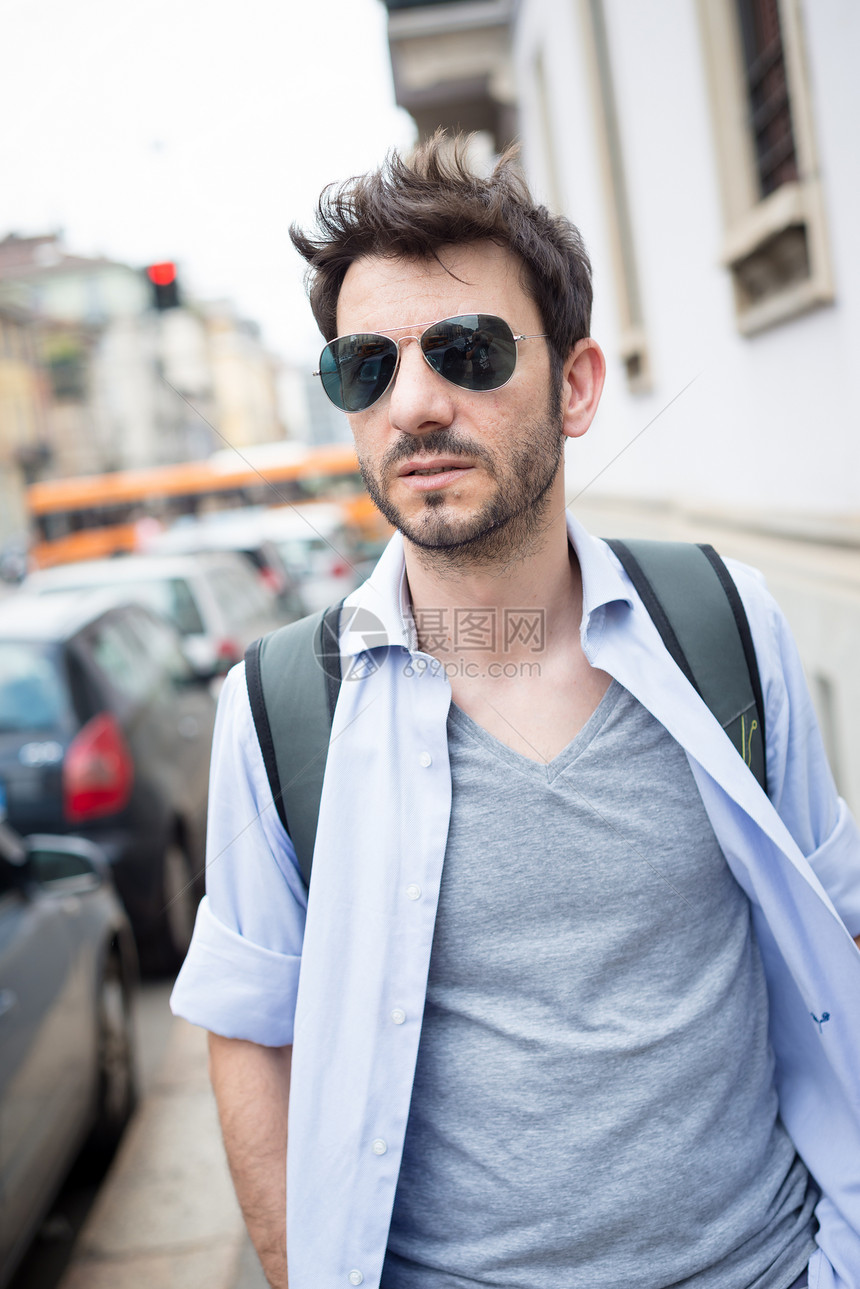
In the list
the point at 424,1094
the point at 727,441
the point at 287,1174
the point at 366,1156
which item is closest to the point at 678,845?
the point at 424,1094

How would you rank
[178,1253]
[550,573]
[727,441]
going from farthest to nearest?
1. [727,441]
2. [178,1253]
3. [550,573]

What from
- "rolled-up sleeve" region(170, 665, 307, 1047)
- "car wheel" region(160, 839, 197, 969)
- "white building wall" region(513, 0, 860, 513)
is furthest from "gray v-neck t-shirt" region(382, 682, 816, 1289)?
"car wheel" region(160, 839, 197, 969)

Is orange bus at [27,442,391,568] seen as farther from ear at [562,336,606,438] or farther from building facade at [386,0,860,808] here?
ear at [562,336,606,438]

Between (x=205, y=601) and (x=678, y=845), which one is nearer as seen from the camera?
(x=678, y=845)

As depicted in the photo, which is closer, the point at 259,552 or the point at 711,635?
the point at 711,635

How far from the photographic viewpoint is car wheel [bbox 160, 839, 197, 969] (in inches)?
201

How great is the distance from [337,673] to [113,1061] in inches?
114

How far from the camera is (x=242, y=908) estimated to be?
158 cm

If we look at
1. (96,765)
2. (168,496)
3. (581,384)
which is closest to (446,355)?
(581,384)

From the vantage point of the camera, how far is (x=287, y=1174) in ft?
4.98

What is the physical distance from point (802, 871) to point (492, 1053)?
0.50m

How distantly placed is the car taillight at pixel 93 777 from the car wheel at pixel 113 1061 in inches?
38.5

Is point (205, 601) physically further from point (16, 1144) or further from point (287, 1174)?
point (287, 1174)

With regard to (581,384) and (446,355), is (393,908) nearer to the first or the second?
(446,355)
